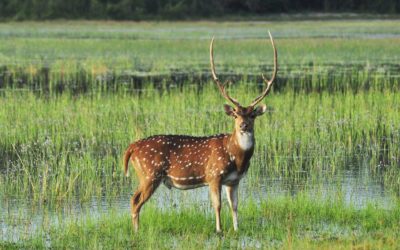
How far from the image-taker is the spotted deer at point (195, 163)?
9773 millimetres

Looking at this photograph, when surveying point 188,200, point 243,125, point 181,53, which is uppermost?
point 243,125

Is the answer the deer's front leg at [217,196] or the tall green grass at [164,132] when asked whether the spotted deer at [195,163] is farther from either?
the tall green grass at [164,132]

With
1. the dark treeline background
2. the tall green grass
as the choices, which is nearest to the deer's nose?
the tall green grass

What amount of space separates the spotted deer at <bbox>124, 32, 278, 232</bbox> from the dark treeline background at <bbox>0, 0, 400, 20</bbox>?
47.1 m

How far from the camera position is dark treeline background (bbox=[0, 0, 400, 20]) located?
186ft

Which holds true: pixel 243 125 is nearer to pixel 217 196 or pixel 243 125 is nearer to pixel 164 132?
pixel 217 196

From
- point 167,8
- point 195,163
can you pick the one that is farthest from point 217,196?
point 167,8

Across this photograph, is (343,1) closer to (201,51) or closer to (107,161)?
(201,51)

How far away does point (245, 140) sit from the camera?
964 centimetres

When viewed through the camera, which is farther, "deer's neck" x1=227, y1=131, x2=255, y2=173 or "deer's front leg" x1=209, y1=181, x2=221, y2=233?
"deer's front leg" x1=209, y1=181, x2=221, y2=233

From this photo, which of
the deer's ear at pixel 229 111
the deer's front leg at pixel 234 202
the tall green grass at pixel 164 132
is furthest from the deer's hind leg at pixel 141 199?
the tall green grass at pixel 164 132

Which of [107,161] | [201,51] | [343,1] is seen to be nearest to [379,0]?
[343,1]

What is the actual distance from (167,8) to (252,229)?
49.9 m

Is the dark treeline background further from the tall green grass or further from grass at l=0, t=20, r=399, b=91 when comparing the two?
the tall green grass
